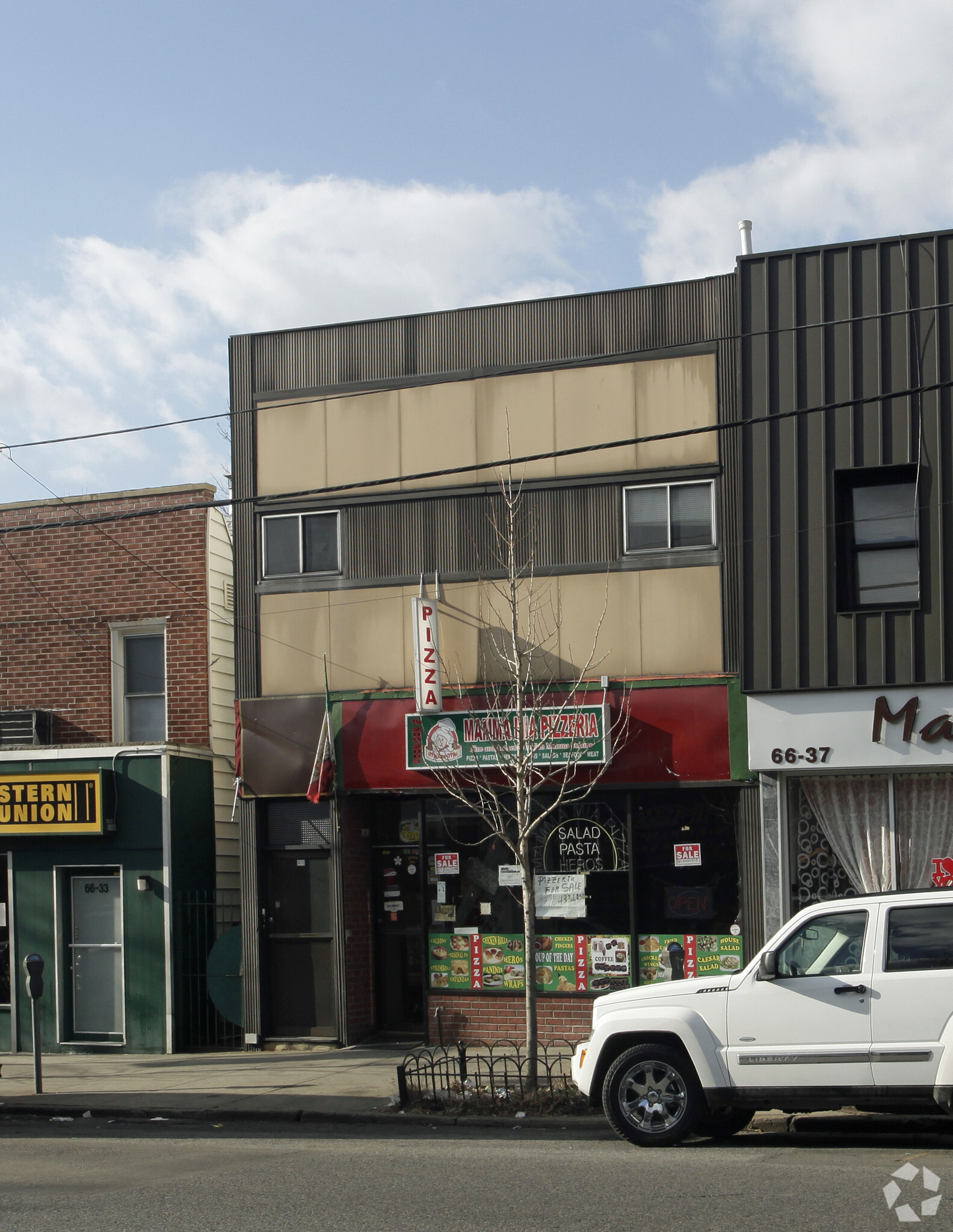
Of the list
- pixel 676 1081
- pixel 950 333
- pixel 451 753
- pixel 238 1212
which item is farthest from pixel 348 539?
pixel 238 1212

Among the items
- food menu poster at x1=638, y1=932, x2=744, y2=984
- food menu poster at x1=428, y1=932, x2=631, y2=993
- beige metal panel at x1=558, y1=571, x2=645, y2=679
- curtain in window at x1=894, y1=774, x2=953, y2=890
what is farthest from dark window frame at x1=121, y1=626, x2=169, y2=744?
curtain in window at x1=894, y1=774, x2=953, y2=890

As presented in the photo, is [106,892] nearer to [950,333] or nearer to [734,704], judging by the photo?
[734,704]

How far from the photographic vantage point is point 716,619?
14.9 metres

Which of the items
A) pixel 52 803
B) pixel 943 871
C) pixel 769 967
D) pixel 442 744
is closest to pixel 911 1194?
pixel 769 967

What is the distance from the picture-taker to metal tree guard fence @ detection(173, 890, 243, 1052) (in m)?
16.5

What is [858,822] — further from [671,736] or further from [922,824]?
[671,736]

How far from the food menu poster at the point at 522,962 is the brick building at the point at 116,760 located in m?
3.15

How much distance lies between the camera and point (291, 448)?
16625 millimetres

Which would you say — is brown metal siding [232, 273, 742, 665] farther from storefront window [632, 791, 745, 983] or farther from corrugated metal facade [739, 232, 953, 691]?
storefront window [632, 791, 745, 983]

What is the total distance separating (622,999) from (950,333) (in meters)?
7.79

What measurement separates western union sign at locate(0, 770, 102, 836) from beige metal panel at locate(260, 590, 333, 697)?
235 centimetres

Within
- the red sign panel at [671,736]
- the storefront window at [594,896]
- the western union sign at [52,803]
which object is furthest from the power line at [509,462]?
the storefront window at [594,896]

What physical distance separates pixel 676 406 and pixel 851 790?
442cm

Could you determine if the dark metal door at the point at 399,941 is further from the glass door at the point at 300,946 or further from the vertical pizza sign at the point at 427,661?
the vertical pizza sign at the point at 427,661
